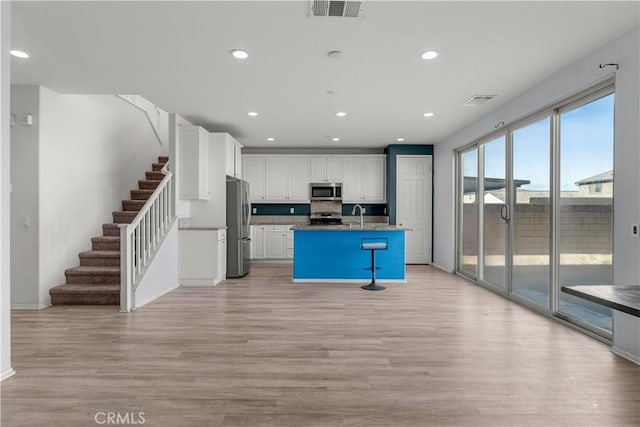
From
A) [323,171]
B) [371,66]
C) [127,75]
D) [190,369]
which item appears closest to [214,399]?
[190,369]

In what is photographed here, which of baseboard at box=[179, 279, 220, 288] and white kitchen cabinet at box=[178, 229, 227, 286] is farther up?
white kitchen cabinet at box=[178, 229, 227, 286]

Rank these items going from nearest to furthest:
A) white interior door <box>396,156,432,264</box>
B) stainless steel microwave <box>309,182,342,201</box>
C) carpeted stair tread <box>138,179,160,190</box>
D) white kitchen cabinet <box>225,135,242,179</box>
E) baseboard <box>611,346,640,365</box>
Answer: baseboard <box>611,346,640,365</box>, white kitchen cabinet <box>225,135,242,179</box>, carpeted stair tread <box>138,179,160,190</box>, white interior door <box>396,156,432,264</box>, stainless steel microwave <box>309,182,342,201</box>

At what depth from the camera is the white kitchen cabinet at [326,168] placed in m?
8.13

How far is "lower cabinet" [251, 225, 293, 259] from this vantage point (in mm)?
7887

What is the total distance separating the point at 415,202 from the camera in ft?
25.6

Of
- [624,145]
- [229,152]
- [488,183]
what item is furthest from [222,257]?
[624,145]

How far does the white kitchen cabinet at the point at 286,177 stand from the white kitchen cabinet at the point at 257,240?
2.48ft

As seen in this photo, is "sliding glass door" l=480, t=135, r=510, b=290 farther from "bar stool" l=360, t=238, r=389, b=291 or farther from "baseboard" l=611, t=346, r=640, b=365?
"baseboard" l=611, t=346, r=640, b=365

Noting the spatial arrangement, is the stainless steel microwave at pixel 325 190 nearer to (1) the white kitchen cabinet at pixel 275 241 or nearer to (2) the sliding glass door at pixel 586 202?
(1) the white kitchen cabinet at pixel 275 241

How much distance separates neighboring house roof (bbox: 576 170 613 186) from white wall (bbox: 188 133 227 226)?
16.2ft

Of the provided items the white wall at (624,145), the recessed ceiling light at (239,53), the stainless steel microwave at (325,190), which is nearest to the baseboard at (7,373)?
the recessed ceiling light at (239,53)

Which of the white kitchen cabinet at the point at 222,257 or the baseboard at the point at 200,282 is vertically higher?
the white kitchen cabinet at the point at 222,257

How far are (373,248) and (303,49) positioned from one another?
3.04 meters

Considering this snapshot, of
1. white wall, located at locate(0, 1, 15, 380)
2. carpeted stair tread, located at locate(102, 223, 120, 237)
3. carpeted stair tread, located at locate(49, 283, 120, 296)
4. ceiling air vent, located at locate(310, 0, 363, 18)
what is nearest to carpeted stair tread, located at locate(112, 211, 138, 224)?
carpeted stair tread, located at locate(102, 223, 120, 237)
